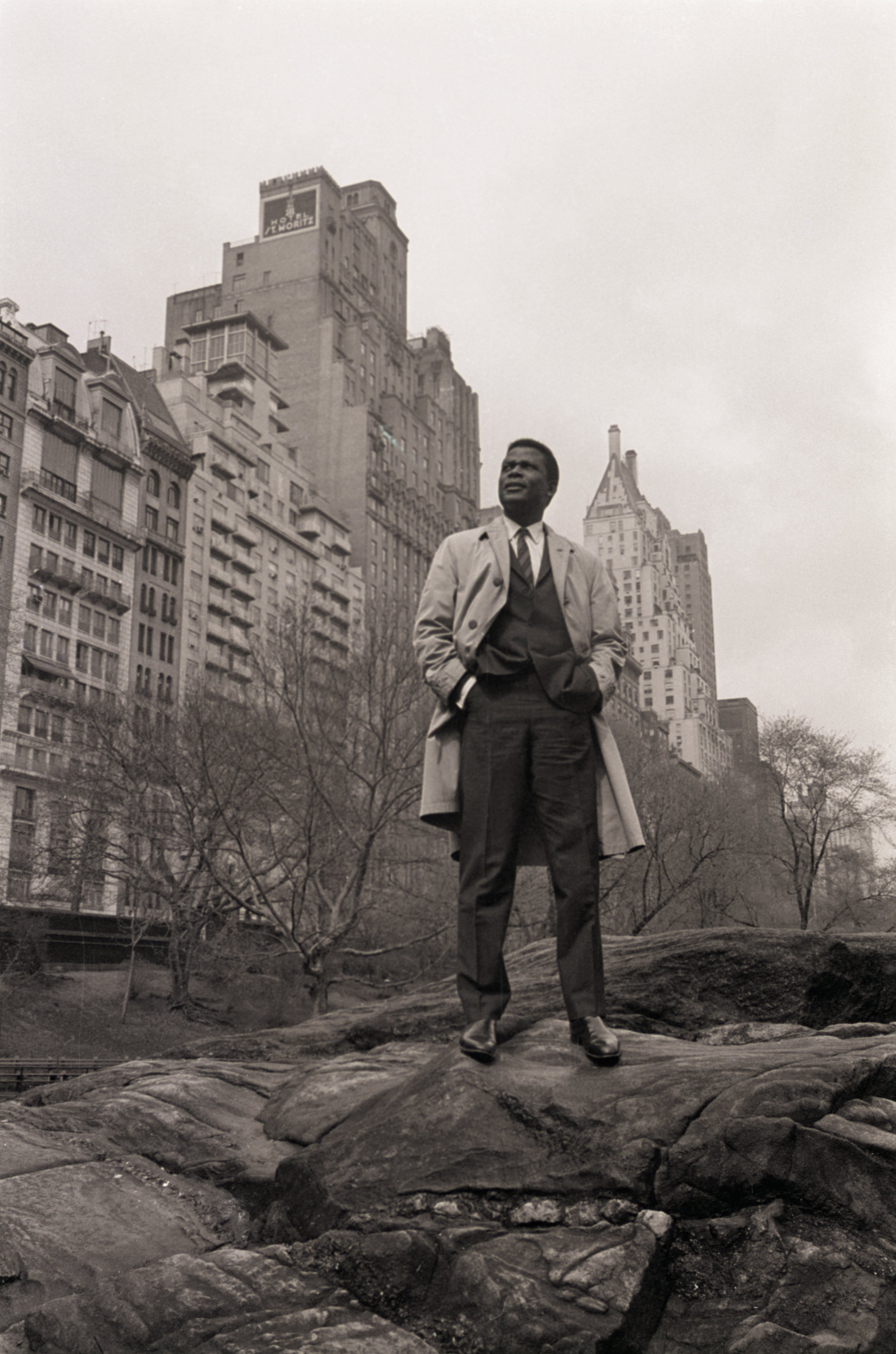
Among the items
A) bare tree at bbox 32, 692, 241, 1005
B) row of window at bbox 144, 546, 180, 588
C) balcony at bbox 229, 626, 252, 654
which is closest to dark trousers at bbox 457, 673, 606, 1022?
bare tree at bbox 32, 692, 241, 1005

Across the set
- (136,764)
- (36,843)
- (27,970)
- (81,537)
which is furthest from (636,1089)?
(81,537)

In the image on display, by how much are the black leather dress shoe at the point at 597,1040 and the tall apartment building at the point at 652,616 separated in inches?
5552

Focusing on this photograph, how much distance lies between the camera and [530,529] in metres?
7.01

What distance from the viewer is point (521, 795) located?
251 inches

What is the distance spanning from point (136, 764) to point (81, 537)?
33746 mm

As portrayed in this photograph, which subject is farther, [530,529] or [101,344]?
[101,344]

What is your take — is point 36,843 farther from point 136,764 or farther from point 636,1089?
point 636,1089

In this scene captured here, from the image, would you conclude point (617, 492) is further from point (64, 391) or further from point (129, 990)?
point (129, 990)

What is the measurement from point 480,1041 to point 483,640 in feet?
6.77

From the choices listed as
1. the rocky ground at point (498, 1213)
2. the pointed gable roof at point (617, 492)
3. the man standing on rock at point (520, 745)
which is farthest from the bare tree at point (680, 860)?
the pointed gable roof at point (617, 492)

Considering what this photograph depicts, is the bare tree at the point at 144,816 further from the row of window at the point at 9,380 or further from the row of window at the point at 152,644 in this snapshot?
the row of window at the point at 152,644

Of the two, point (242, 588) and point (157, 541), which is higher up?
point (157, 541)

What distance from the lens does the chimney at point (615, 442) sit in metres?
182

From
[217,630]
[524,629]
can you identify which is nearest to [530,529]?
[524,629]
